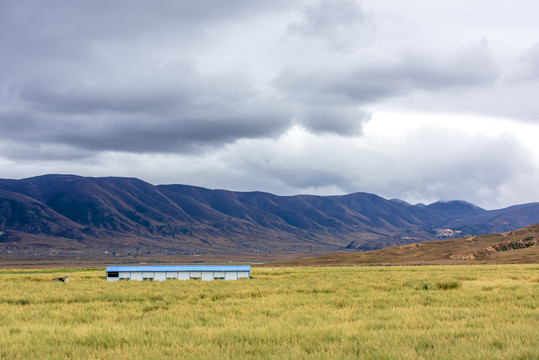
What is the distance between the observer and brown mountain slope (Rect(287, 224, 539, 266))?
334 ft

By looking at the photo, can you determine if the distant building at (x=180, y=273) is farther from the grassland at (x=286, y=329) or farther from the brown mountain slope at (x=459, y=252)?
the brown mountain slope at (x=459, y=252)

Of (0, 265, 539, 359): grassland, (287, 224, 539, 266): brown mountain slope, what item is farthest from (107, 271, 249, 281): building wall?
(287, 224, 539, 266): brown mountain slope

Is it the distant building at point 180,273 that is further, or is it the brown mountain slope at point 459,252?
the brown mountain slope at point 459,252

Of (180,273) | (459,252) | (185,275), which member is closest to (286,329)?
(185,275)

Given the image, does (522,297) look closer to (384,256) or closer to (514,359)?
(514,359)

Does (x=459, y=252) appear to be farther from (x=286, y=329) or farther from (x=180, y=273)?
(x=286, y=329)

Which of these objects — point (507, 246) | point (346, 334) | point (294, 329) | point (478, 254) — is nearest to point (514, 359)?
point (346, 334)

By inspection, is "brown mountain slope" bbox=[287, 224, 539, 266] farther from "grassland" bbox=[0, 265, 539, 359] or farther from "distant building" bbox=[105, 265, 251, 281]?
"grassland" bbox=[0, 265, 539, 359]

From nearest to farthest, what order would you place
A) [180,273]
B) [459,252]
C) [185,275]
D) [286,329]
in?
1. [286,329]
2. [185,275]
3. [180,273]
4. [459,252]

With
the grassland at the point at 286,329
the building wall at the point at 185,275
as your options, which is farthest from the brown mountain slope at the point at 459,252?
the grassland at the point at 286,329

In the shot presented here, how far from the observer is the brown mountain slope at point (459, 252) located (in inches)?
4006

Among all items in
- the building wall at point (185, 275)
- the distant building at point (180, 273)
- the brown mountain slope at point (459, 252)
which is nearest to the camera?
the distant building at point (180, 273)

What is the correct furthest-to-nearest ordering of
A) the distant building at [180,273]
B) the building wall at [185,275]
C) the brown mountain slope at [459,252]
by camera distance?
the brown mountain slope at [459,252] → the building wall at [185,275] → the distant building at [180,273]

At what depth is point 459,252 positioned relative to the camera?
387 ft
